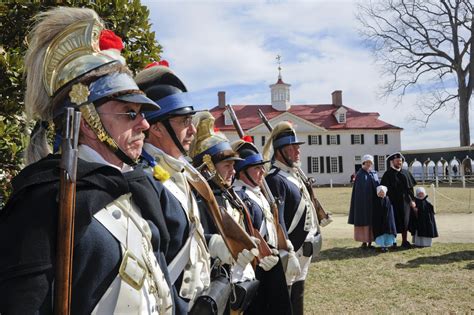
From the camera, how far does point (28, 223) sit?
60.4 inches

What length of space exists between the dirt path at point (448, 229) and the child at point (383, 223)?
1619 millimetres

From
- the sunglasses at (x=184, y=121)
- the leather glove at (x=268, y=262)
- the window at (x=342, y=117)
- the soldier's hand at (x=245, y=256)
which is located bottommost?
the leather glove at (x=268, y=262)

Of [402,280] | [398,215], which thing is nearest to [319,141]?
[398,215]

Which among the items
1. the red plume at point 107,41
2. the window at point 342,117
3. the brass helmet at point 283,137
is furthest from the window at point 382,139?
the red plume at point 107,41

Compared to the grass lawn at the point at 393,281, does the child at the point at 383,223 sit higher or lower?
higher

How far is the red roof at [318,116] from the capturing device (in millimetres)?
51875

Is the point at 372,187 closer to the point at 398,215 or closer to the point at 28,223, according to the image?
the point at 398,215

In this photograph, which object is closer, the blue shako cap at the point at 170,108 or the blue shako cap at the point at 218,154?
the blue shako cap at the point at 170,108

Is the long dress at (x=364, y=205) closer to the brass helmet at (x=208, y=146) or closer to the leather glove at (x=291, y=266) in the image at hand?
the leather glove at (x=291, y=266)

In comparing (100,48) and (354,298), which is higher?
(100,48)

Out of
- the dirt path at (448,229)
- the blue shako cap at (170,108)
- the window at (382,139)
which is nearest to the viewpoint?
the blue shako cap at (170,108)

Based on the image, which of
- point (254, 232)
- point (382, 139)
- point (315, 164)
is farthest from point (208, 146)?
point (382, 139)

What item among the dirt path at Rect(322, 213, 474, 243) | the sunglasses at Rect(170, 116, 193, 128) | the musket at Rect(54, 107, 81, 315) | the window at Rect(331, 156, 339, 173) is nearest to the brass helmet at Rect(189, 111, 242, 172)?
the sunglasses at Rect(170, 116, 193, 128)

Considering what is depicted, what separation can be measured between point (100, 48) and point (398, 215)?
32.2 ft
